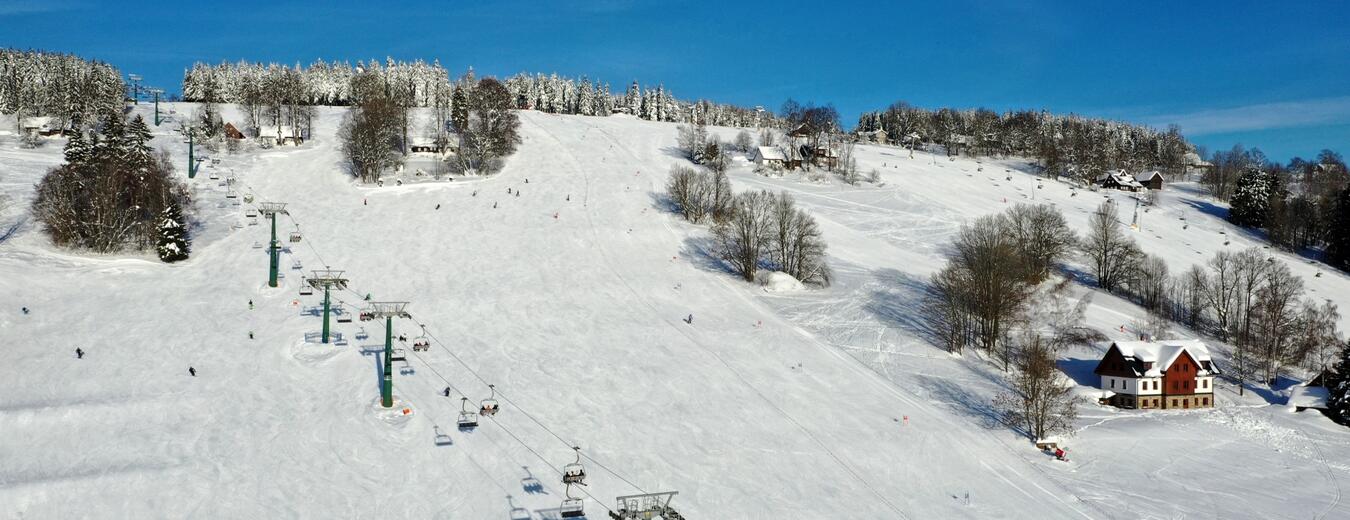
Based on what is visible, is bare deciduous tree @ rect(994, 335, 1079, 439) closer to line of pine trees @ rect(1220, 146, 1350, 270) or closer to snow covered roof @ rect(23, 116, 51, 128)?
line of pine trees @ rect(1220, 146, 1350, 270)

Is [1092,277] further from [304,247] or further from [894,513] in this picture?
[304,247]

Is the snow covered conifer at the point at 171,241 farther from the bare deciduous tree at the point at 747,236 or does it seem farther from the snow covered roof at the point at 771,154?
the snow covered roof at the point at 771,154

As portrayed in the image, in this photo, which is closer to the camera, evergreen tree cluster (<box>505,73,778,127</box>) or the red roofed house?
the red roofed house

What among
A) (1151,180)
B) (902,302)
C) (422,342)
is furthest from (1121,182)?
(422,342)

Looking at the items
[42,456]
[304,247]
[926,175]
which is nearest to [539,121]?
[926,175]

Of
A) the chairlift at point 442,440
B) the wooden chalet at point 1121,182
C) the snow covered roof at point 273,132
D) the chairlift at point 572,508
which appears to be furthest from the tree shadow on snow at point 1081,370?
the snow covered roof at point 273,132

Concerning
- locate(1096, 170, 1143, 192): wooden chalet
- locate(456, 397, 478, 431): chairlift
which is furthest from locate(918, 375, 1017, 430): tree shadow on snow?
locate(1096, 170, 1143, 192): wooden chalet

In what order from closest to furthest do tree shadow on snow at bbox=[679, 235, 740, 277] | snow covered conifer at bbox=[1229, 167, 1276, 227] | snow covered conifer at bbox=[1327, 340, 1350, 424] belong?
snow covered conifer at bbox=[1327, 340, 1350, 424] < tree shadow on snow at bbox=[679, 235, 740, 277] < snow covered conifer at bbox=[1229, 167, 1276, 227]
